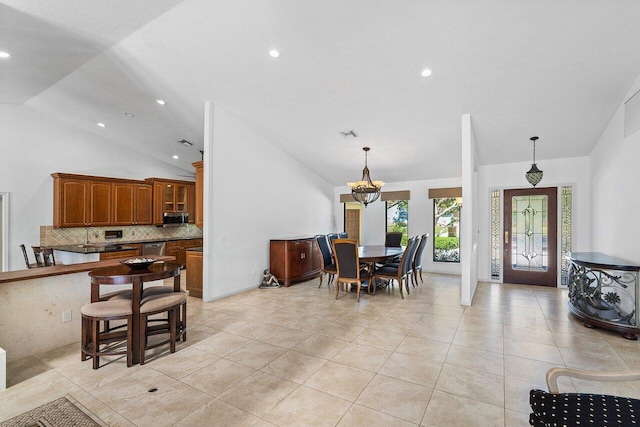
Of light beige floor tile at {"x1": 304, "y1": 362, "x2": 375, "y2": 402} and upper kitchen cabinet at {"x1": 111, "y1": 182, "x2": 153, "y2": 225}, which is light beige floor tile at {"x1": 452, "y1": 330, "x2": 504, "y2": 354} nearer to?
light beige floor tile at {"x1": 304, "y1": 362, "x2": 375, "y2": 402}

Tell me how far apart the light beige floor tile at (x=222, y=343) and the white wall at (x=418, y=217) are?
17.2 feet

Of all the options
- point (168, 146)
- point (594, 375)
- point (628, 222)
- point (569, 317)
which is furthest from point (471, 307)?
point (168, 146)

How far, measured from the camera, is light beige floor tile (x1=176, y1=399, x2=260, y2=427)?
71.8 inches

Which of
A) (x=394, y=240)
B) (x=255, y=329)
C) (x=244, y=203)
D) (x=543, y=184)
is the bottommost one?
(x=255, y=329)

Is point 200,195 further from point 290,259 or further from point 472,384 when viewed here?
point 472,384

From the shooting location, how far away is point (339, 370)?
248 cm

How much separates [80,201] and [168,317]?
4823 mm

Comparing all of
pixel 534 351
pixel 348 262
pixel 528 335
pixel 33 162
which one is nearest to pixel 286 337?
pixel 348 262

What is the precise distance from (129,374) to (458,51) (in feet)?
14.4

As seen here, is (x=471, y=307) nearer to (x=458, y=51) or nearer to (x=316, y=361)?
(x=316, y=361)

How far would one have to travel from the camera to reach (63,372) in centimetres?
242

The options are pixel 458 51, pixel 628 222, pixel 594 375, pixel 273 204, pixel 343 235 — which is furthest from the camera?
pixel 343 235

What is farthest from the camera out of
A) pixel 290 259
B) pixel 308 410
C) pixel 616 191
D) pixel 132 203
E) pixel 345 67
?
pixel 132 203

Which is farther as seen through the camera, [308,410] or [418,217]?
[418,217]
